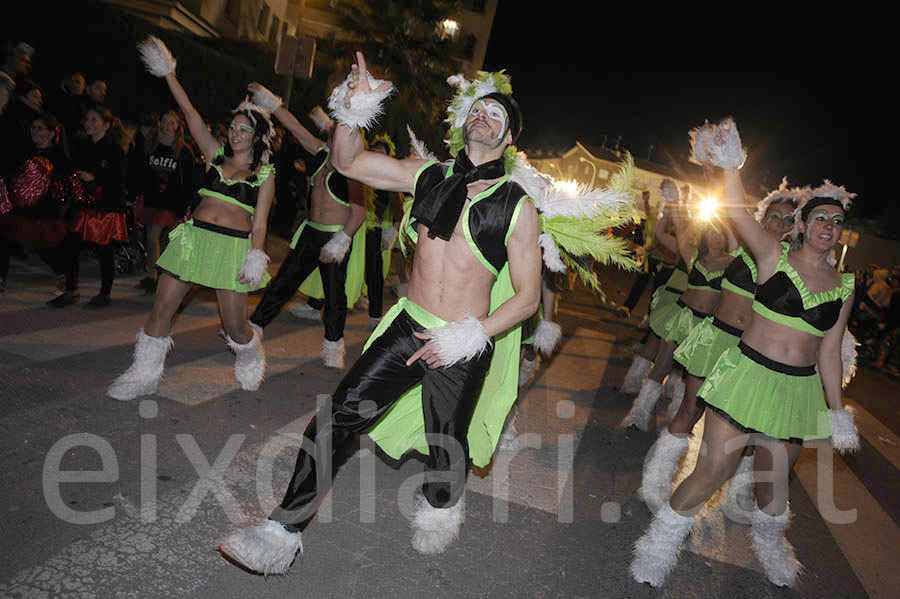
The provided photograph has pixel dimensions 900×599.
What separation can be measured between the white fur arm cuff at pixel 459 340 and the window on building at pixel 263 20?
108 ft

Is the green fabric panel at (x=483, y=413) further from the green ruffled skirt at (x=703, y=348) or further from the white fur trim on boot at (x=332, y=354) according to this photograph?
the white fur trim on boot at (x=332, y=354)

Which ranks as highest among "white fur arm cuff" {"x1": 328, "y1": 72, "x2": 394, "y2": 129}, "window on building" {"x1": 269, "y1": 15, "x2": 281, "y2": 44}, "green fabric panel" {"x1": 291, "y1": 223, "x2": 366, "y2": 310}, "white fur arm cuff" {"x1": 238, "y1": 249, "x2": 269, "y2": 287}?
"window on building" {"x1": 269, "y1": 15, "x2": 281, "y2": 44}

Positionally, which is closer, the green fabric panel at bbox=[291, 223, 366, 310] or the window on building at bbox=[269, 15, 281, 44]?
the green fabric panel at bbox=[291, 223, 366, 310]

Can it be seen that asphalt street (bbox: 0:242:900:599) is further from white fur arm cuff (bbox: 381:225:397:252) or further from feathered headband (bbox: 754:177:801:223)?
feathered headband (bbox: 754:177:801:223)

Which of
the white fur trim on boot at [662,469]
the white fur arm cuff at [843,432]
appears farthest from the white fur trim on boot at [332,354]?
the white fur arm cuff at [843,432]

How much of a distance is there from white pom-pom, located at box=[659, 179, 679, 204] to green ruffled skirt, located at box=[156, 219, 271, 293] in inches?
162

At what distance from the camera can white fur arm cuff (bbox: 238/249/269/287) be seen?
459 centimetres

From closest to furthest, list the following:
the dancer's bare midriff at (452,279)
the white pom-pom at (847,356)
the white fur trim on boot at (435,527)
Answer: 1. the dancer's bare midriff at (452,279)
2. the white fur trim on boot at (435,527)
3. the white pom-pom at (847,356)

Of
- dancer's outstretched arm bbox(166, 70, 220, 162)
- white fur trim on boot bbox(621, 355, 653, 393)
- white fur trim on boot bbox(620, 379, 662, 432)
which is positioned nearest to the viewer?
dancer's outstretched arm bbox(166, 70, 220, 162)

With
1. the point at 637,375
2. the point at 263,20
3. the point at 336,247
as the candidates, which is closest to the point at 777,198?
the point at 637,375

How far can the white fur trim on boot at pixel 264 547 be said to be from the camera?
2756 millimetres

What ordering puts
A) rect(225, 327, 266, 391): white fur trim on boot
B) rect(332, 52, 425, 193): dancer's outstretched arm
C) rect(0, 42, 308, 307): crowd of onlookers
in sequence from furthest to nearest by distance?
rect(0, 42, 308, 307): crowd of onlookers < rect(225, 327, 266, 391): white fur trim on boot < rect(332, 52, 425, 193): dancer's outstretched arm

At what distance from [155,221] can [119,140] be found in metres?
1.06

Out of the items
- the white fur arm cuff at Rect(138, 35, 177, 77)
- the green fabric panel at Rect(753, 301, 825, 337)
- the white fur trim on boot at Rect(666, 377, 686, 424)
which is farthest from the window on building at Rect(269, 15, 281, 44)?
the green fabric panel at Rect(753, 301, 825, 337)
